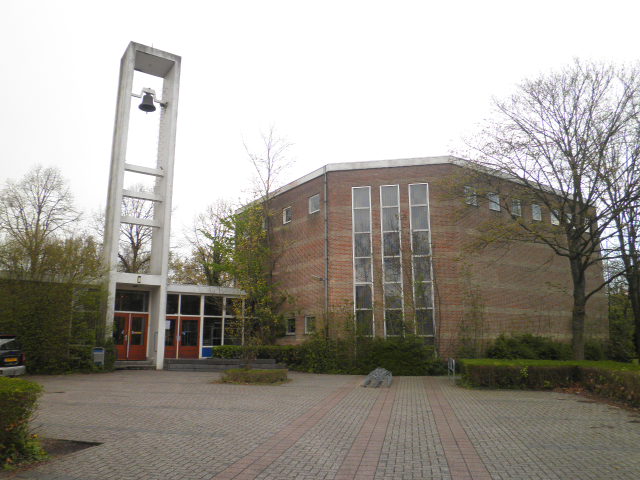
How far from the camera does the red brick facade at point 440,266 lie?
73.5 ft

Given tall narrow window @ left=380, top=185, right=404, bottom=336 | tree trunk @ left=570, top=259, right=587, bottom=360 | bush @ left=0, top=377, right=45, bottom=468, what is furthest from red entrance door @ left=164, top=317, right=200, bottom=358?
bush @ left=0, top=377, right=45, bottom=468

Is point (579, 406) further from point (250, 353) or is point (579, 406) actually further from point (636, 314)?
point (636, 314)

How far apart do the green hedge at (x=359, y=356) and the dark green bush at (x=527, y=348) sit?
2494 millimetres

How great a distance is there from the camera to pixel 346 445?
306 inches

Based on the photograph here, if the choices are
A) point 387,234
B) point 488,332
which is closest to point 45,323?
point 387,234

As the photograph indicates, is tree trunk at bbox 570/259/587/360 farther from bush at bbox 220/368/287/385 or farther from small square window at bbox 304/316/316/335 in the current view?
small square window at bbox 304/316/316/335

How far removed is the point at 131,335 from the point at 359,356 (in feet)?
35.4

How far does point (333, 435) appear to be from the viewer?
28.0 ft

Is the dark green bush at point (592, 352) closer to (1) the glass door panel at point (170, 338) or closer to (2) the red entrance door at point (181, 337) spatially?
(2) the red entrance door at point (181, 337)

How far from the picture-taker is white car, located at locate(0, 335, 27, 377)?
630 inches

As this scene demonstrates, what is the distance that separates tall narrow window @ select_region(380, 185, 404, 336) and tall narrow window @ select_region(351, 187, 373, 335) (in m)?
0.74

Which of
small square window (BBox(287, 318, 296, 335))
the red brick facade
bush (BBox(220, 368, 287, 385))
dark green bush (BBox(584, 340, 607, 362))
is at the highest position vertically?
the red brick facade

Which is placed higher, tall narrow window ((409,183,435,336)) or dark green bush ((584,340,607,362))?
tall narrow window ((409,183,435,336))

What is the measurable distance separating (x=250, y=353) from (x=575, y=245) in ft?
42.3
